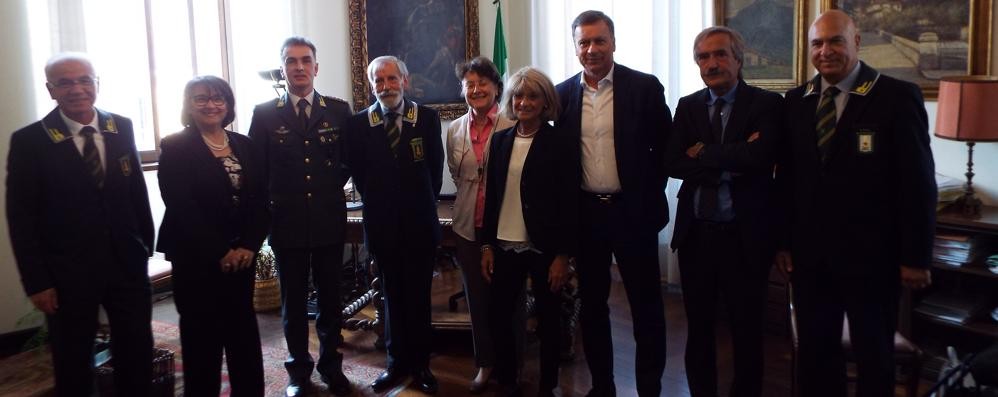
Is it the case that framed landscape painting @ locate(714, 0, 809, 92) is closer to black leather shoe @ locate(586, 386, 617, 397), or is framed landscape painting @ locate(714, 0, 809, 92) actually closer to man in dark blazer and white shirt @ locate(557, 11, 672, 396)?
man in dark blazer and white shirt @ locate(557, 11, 672, 396)

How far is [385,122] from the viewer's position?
9.48 ft

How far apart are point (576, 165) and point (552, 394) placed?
3.13ft

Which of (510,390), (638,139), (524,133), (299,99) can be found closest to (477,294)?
(510,390)

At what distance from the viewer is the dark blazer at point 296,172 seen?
2840 millimetres

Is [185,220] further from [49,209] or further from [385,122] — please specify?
[385,122]

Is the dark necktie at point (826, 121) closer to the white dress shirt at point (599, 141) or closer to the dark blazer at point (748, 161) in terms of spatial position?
the dark blazer at point (748, 161)

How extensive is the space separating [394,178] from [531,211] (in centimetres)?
60

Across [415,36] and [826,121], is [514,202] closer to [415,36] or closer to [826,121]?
[826,121]

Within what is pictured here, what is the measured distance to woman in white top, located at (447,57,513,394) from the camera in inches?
112

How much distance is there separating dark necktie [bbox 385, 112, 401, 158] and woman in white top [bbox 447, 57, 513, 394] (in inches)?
9.8

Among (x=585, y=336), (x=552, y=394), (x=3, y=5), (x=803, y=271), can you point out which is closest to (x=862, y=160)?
(x=803, y=271)

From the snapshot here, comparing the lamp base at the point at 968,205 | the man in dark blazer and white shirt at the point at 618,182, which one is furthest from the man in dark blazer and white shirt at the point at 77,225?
the lamp base at the point at 968,205

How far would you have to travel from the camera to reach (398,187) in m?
2.88

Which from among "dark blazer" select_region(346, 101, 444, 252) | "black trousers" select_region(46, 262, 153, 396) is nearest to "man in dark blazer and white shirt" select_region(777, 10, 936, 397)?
"dark blazer" select_region(346, 101, 444, 252)
